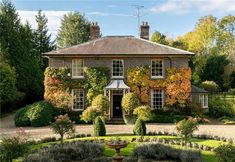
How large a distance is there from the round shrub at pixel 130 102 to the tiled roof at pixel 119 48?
13.5 feet

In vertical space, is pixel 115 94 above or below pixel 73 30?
below

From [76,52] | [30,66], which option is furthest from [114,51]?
[30,66]

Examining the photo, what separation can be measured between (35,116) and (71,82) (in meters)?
5.48

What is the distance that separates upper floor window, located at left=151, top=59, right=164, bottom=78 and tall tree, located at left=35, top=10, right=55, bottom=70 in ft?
81.8

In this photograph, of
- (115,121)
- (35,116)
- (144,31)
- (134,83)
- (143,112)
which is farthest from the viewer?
(144,31)

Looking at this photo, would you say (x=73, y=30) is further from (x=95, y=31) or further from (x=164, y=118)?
(x=164, y=118)

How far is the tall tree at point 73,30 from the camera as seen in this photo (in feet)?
250

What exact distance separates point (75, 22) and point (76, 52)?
39.8 meters

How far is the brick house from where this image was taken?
3812 centimetres

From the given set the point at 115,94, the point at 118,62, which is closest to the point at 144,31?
the point at 118,62

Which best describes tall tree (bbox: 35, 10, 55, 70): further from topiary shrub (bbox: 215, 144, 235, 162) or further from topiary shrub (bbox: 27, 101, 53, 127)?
topiary shrub (bbox: 215, 144, 235, 162)

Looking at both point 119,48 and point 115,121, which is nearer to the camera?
point 115,121

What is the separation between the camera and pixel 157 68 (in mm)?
38625

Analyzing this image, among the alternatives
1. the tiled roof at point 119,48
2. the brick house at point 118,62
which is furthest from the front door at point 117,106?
the tiled roof at point 119,48
